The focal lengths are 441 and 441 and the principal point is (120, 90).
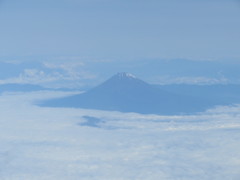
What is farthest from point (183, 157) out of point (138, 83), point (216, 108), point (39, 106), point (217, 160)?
point (39, 106)

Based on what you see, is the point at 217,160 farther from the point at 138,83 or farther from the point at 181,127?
the point at 138,83

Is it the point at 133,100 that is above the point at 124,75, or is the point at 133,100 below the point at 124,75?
below

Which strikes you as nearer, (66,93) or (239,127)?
(239,127)

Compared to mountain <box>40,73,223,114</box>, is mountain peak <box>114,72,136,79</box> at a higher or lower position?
higher

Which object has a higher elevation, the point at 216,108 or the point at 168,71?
the point at 168,71

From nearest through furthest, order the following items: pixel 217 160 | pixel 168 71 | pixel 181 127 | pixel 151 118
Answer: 1. pixel 217 160
2. pixel 181 127
3. pixel 151 118
4. pixel 168 71

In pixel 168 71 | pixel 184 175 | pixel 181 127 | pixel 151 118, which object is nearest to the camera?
pixel 184 175

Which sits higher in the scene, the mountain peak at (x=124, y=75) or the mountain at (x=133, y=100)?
the mountain peak at (x=124, y=75)

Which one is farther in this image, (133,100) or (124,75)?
(133,100)
